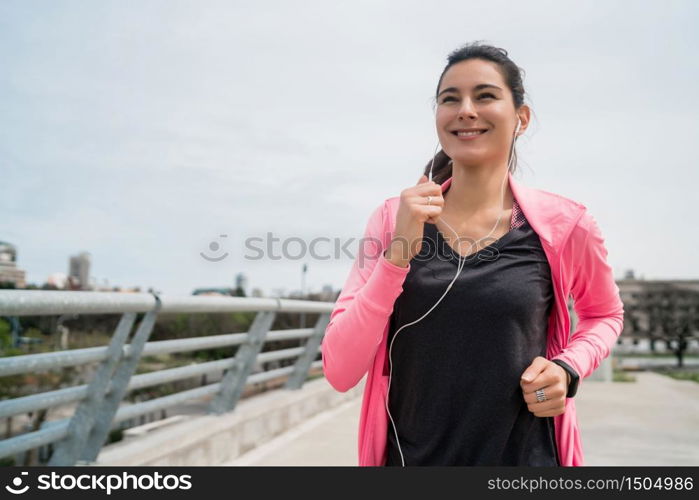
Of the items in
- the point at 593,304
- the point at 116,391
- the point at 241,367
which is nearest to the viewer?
the point at 593,304

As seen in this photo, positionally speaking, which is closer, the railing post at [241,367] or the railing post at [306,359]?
the railing post at [241,367]

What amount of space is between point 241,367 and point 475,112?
3897 mm

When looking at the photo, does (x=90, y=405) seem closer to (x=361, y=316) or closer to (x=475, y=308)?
(x=361, y=316)

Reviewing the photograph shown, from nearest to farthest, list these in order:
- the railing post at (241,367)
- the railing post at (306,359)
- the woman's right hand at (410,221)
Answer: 1. the woman's right hand at (410,221)
2. the railing post at (241,367)
3. the railing post at (306,359)

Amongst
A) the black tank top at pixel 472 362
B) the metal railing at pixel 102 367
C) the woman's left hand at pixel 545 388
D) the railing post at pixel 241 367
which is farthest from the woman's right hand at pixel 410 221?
the railing post at pixel 241 367

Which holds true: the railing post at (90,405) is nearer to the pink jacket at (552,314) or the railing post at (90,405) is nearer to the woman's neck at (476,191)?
the pink jacket at (552,314)

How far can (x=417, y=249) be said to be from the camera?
4.63ft

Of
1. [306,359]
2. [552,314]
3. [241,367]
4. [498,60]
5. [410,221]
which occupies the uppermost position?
[498,60]

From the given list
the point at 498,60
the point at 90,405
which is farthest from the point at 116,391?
the point at 498,60

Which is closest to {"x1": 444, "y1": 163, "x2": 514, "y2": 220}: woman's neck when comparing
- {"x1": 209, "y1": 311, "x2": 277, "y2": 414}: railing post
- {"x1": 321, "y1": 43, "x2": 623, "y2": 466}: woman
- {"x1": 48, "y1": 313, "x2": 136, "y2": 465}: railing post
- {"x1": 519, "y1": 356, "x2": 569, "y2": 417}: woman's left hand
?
{"x1": 321, "y1": 43, "x2": 623, "y2": 466}: woman

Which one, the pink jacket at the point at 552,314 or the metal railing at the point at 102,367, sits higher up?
the pink jacket at the point at 552,314

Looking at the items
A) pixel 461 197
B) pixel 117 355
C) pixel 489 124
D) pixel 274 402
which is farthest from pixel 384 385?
pixel 274 402

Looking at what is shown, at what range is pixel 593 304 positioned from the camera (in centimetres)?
166

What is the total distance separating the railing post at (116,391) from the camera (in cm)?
335
